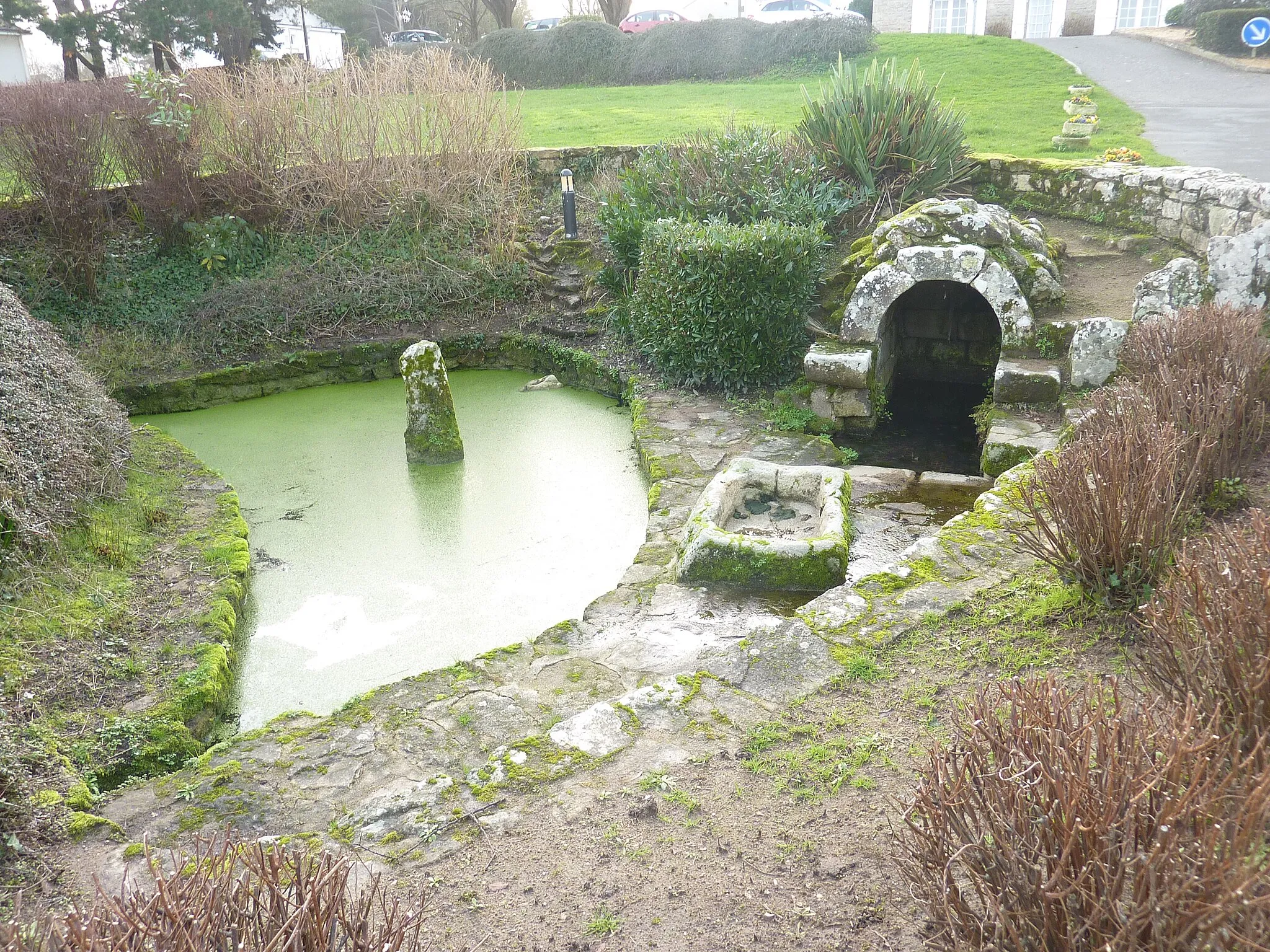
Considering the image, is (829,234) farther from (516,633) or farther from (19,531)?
(19,531)

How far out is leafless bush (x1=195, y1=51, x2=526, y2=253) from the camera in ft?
38.1

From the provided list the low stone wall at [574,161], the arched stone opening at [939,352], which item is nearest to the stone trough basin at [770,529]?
the arched stone opening at [939,352]

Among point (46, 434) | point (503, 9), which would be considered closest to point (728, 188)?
point (46, 434)

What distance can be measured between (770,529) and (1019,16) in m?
31.4

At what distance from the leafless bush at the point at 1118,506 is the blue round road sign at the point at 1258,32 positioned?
59.6 ft

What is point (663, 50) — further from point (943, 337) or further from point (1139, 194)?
point (943, 337)

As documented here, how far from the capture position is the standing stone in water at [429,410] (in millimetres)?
8078

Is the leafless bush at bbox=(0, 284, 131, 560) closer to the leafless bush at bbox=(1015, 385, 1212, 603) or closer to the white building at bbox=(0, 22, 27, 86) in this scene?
the leafless bush at bbox=(1015, 385, 1212, 603)

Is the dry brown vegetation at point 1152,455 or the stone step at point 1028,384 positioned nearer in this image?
the dry brown vegetation at point 1152,455

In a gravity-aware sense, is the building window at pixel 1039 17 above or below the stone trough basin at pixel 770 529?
above

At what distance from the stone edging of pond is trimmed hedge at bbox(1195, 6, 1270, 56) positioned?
1944 centimetres

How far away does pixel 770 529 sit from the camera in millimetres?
6180

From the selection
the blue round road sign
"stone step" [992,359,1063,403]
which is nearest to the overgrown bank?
"stone step" [992,359,1063,403]

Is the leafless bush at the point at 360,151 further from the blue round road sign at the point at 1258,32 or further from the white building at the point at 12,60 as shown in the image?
the white building at the point at 12,60
